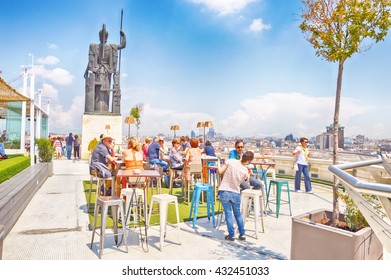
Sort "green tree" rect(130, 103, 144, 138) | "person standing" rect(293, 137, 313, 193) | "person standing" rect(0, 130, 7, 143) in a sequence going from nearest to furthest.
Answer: "person standing" rect(293, 137, 313, 193), "person standing" rect(0, 130, 7, 143), "green tree" rect(130, 103, 144, 138)

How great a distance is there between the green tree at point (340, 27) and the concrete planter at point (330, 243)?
43 centimetres

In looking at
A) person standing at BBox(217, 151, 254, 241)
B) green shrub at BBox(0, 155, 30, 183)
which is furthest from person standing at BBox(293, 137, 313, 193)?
green shrub at BBox(0, 155, 30, 183)

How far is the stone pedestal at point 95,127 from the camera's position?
41.4 ft

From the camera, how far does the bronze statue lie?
12781 mm

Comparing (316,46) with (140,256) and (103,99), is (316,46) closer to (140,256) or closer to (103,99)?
(140,256)

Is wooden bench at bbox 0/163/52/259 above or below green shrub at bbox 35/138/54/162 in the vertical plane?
below

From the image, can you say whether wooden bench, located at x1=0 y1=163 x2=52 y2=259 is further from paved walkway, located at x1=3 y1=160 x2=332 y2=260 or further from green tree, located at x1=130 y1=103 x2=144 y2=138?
green tree, located at x1=130 y1=103 x2=144 y2=138

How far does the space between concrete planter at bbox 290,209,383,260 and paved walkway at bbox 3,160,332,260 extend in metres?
0.60

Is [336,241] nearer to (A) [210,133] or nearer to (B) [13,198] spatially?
(B) [13,198]

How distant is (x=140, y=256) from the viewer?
2900 millimetres

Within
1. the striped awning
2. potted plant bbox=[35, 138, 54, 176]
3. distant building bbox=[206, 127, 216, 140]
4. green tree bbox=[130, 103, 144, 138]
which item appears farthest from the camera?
green tree bbox=[130, 103, 144, 138]

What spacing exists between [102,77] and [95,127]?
82.1 inches

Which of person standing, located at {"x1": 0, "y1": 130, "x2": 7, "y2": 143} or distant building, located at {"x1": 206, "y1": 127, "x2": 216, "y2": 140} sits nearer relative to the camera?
person standing, located at {"x1": 0, "y1": 130, "x2": 7, "y2": 143}

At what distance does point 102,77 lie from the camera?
1290 centimetres
